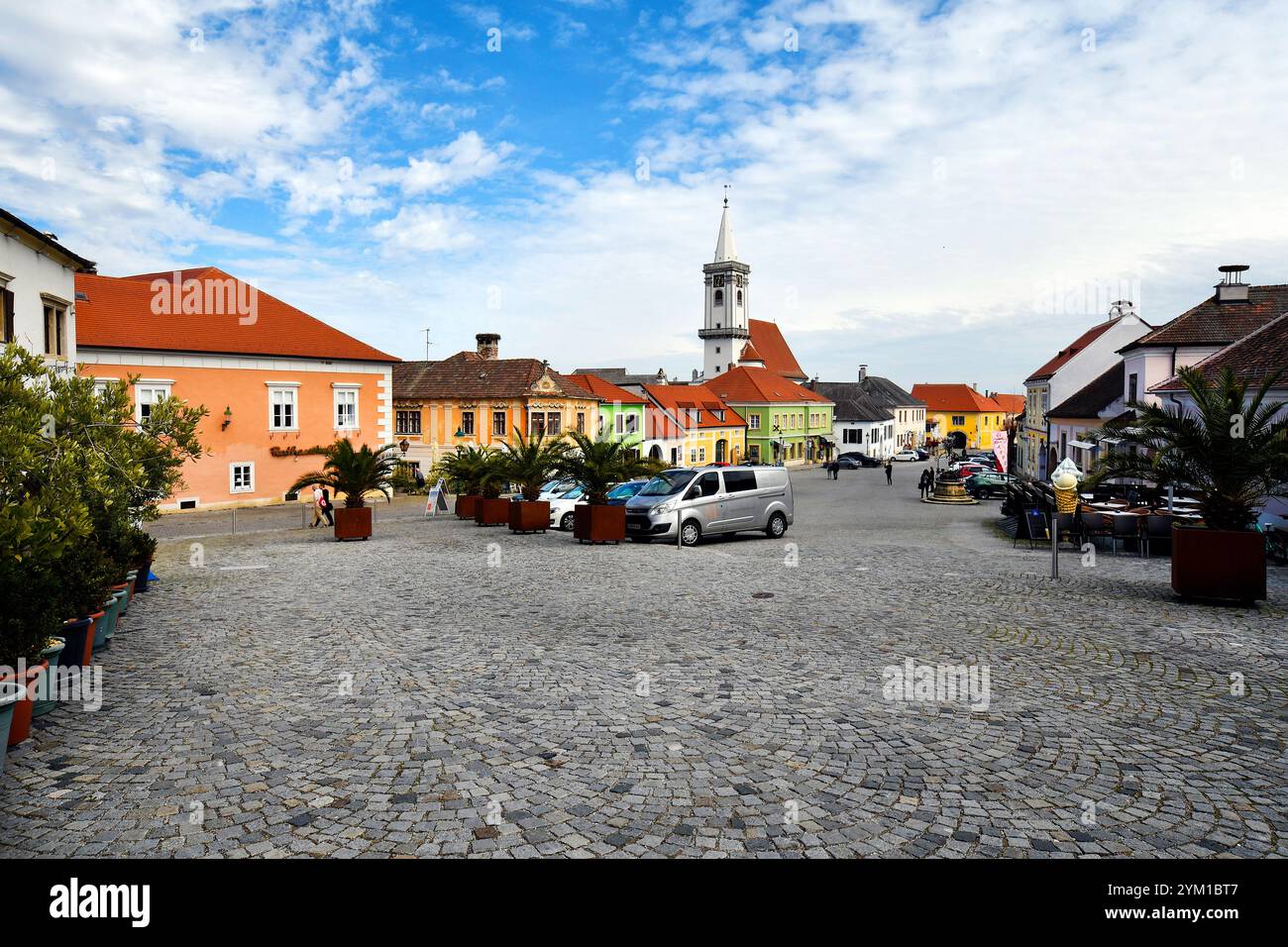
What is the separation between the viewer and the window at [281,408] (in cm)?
3553

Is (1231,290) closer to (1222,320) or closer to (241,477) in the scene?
(1222,320)

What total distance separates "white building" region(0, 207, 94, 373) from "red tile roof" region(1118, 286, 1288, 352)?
35672 mm

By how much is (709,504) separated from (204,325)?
25.1 meters

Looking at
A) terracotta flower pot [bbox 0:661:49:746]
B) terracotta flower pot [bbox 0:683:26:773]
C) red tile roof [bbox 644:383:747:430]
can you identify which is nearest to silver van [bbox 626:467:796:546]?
terracotta flower pot [bbox 0:661:49:746]

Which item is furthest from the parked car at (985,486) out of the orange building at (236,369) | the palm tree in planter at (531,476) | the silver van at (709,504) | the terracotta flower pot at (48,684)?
the terracotta flower pot at (48,684)

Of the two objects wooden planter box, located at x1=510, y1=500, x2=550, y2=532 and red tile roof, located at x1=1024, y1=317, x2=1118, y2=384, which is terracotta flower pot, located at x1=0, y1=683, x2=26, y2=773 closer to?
wooden planter box, located at x1=510, y1=500, x2=550, y2=532

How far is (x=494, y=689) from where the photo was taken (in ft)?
26.2

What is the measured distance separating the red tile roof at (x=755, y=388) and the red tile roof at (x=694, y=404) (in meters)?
2.30

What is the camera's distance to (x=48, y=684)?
7.05 meters

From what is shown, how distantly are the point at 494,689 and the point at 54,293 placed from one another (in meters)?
16.9

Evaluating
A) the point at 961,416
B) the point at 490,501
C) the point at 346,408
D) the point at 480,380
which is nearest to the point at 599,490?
the point at 490,501

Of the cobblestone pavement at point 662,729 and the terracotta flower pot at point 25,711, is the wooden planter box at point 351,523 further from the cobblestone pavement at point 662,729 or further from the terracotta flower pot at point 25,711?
the terracotta flower pot at point 25,711
